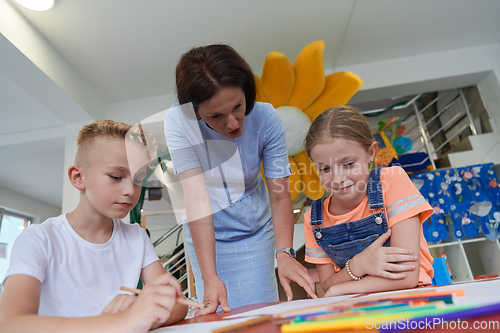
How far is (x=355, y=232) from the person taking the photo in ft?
2.96

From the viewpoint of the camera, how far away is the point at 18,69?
202cm

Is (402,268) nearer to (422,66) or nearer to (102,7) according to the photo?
(102,7)

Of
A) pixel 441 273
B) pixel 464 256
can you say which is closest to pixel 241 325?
pixel 441 273

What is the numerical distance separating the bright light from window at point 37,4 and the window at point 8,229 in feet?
10.9

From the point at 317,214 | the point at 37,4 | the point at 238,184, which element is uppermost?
the point at 37,4

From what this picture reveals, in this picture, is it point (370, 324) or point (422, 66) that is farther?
point (422, 66)

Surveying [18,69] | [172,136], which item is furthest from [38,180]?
[172,136]

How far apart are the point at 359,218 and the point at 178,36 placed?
1884 mm

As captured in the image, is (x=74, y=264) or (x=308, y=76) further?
(x=308, y=76)

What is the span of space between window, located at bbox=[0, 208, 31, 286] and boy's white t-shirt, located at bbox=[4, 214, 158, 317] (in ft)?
14.2

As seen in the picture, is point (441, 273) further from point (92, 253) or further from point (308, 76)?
point (308, 76)

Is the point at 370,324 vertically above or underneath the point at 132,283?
underneath

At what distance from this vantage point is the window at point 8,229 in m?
4.30

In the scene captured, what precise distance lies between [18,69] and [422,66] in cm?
303
